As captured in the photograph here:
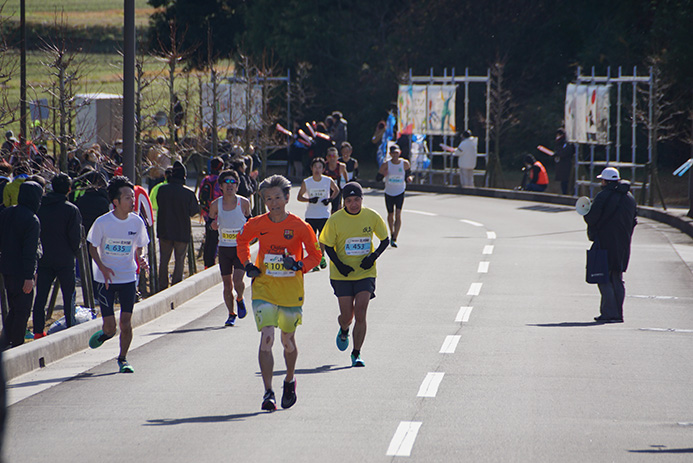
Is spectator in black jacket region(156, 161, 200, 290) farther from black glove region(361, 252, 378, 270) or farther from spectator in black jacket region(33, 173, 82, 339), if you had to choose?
black glove region(361, 252, 378, 270)

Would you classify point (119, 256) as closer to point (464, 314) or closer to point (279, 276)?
point (279, 276)

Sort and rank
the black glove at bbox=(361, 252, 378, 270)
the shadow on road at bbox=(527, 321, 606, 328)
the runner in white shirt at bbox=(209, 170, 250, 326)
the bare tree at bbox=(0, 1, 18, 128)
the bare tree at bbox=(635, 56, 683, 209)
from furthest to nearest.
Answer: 1. the bare tree at bbox=(635, 56, 683, 209)
2. the bare tree at bbox=(0, 1, 18, 128)
3. the runner in white shirt at bbox=(209, 170, 250, 326)
4. the shadow on road at bbox=(527, 321, 606, 328)
5. the black glove at bbox=(361, 252, 378, 270)

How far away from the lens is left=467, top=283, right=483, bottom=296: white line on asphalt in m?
14.6

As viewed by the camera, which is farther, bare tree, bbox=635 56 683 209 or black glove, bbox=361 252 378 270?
bare tree, bbox=635 56 683 209

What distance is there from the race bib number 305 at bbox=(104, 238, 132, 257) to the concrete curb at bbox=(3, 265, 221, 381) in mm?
1179

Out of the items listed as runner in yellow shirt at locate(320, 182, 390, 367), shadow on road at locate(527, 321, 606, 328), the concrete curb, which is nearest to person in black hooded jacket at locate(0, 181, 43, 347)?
the concrete curb

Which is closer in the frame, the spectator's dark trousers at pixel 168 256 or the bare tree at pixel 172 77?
the spectator's dark trousers at pixel 168 256

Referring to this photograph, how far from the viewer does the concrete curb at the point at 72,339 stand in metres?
9.31

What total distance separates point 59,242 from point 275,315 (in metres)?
4.29

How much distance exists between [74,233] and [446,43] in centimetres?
3546

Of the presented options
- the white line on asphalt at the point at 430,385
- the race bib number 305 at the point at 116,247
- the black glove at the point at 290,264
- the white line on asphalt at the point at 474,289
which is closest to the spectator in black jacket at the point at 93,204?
the race bib number 305 at the point at 116,247

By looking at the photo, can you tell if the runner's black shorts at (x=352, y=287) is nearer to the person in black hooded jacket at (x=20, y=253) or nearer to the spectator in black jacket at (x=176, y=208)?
the person in black hooded jacket at (x=20, y=253)

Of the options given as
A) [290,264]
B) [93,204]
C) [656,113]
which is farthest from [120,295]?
[656,113]

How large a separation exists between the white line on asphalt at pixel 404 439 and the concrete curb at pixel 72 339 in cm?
260
